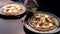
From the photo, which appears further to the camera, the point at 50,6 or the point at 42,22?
Answer: the point at 50,6

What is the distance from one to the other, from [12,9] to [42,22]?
294 mm

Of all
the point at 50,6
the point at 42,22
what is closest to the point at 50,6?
the point at 50,6

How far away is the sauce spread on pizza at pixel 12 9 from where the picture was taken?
3.90 feet

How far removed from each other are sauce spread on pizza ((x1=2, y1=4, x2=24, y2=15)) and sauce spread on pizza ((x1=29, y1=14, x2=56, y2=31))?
0.15 meters

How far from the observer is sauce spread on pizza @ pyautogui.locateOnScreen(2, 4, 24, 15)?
119 cm

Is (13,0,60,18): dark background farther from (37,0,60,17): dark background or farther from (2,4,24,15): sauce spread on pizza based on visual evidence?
(2,4,24,15): sauce spread on pizza

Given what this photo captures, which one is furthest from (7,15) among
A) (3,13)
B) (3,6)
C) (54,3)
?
(54,3)

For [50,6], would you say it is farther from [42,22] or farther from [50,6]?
[42,22]

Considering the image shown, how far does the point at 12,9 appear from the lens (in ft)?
4.07

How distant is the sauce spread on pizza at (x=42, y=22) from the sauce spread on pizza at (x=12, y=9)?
151mm

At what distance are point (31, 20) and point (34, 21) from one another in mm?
26

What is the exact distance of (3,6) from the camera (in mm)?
1293

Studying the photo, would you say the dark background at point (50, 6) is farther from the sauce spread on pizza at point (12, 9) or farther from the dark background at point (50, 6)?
the sauce spread on pizza at point (12, 9)

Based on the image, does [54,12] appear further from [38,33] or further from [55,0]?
[38,33]
